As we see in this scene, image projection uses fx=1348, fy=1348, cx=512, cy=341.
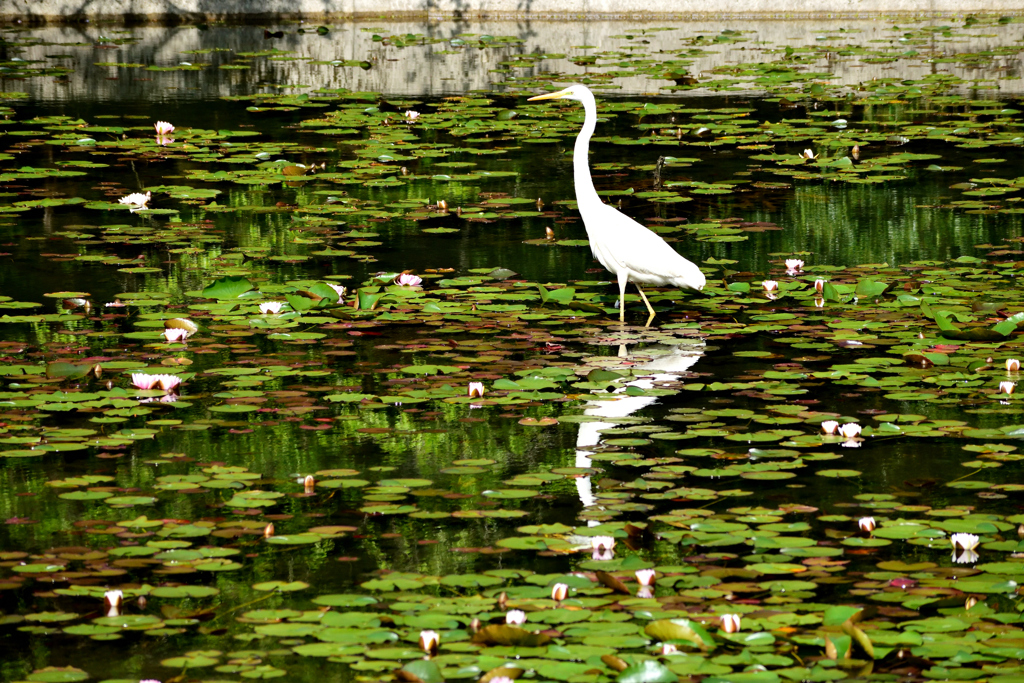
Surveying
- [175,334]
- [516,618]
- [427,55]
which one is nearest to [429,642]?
[516,618]

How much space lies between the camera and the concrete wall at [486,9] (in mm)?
18922

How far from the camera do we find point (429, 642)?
3.04 metres

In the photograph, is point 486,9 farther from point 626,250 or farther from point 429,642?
point 429,642

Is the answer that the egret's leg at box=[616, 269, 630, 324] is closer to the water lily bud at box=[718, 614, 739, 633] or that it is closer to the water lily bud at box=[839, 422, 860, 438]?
the water lily bud at box=[839, 422, 860, 438]

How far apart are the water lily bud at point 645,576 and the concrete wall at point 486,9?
56.0ft

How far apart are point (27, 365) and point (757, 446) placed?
2762mm

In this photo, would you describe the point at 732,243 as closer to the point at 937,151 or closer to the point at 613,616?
the point at 937,151

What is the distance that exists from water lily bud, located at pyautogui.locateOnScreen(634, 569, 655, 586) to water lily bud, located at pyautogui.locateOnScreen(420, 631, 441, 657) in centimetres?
58

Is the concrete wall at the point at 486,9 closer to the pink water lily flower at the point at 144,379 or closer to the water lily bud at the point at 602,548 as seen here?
the pink water lily flower at the point at 144,379

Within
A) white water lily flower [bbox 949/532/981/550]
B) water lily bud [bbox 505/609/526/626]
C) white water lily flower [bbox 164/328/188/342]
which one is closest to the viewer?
water lily bud [bbox 505/609/526/626]

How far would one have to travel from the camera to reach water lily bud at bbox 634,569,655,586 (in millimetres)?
3361

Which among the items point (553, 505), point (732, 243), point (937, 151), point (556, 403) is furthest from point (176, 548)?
point (937, 151)

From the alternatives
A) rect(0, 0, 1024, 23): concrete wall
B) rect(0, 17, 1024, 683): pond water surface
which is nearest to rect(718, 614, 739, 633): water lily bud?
rect(0, 17, 1024, 683): pond water surface

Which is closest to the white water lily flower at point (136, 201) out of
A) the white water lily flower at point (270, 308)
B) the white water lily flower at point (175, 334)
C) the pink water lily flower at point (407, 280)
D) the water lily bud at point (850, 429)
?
the pink water lily flower at point (407, 280)
